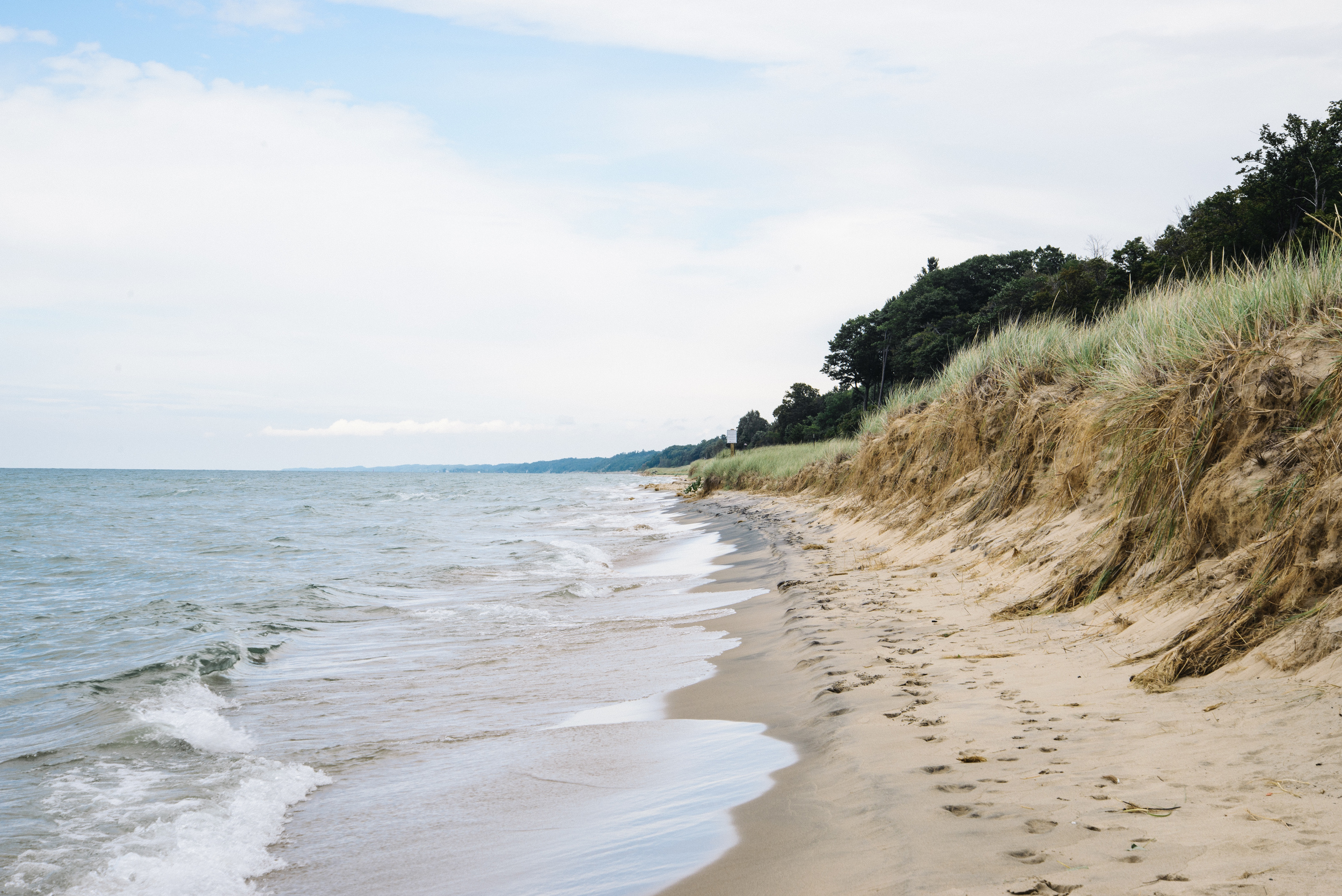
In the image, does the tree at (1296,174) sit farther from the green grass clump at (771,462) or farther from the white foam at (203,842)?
the white foam at (203,842)

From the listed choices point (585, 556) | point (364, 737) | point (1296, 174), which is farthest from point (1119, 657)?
point (1296, 174)

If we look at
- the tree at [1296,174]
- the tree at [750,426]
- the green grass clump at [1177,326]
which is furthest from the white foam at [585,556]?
the tree at [750,426]

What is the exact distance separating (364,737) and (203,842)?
1.49 metres

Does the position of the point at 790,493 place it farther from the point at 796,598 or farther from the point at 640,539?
the point at 796,598

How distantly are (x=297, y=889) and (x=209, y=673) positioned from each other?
14.7ft

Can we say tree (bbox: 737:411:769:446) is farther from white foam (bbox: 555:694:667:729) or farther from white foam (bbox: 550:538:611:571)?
white foam (bbox: 555:694:667:729)

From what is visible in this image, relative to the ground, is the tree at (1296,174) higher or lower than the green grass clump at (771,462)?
higher

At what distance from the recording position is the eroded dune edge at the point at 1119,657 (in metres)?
2.22

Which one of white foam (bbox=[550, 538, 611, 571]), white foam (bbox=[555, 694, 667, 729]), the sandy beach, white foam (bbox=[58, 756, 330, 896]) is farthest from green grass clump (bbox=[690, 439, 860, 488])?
white foam (bbox=[58, 756, 330, 896])

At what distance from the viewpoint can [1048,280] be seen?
112 ft

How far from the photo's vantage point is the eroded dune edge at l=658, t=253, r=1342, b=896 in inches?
A: 87.6

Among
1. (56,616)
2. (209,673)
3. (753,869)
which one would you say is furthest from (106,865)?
(56,616)

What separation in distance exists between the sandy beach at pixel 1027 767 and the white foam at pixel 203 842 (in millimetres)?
2005

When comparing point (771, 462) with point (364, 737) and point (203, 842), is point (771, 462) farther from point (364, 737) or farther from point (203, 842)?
point (203, 842)
